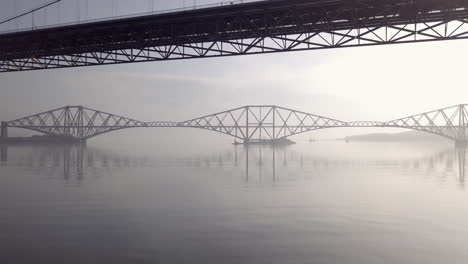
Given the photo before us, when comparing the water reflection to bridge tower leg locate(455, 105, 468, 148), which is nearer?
the water reflection

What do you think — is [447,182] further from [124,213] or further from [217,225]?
[124,213]

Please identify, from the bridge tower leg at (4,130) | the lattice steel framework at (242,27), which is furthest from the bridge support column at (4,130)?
the lattice steel framework at (242,27)

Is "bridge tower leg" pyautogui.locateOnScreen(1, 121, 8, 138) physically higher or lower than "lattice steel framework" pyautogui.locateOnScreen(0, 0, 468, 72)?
lower

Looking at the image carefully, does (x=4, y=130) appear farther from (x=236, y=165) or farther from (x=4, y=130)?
(x=236, y=165)

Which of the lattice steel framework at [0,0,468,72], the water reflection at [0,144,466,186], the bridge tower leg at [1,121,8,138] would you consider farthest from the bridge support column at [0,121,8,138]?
the lattice steel framework at [0,0,468,72]

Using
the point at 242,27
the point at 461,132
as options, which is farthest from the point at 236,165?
the point at 461,132

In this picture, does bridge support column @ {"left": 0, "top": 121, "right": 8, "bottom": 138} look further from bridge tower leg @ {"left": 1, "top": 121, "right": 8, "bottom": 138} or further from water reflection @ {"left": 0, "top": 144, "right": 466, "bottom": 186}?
water reflection @ {"left": 0, "top": 144, "right": 466, "bottom": 186}

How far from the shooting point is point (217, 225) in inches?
518

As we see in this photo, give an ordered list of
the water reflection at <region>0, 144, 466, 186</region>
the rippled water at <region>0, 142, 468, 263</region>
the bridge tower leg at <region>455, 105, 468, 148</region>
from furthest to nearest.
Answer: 1. the bridge tower leg at <region>455, 105, 468, 148</region>
2. the water reflection at <region>0, 144, 466, 186</region>
3. the rippled water at <region>0, 142, 468, 263</region>

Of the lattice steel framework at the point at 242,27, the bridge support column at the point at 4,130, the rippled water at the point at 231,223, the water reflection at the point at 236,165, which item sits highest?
the lattice steel framework at the point at 242,27

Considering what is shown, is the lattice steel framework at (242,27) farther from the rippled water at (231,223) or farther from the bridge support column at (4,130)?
the bridge support column at (4,130)

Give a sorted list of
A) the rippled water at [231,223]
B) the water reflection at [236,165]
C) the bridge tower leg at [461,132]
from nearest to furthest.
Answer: the rippled water at [231,223], the water reflection at [236,165], the bridge tower leg at [461,132]

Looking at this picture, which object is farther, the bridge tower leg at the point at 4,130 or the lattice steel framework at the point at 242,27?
the bridge tower leg at the point at 4,130

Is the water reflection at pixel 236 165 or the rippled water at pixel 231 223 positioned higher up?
the rippled water at pixel 231 223
